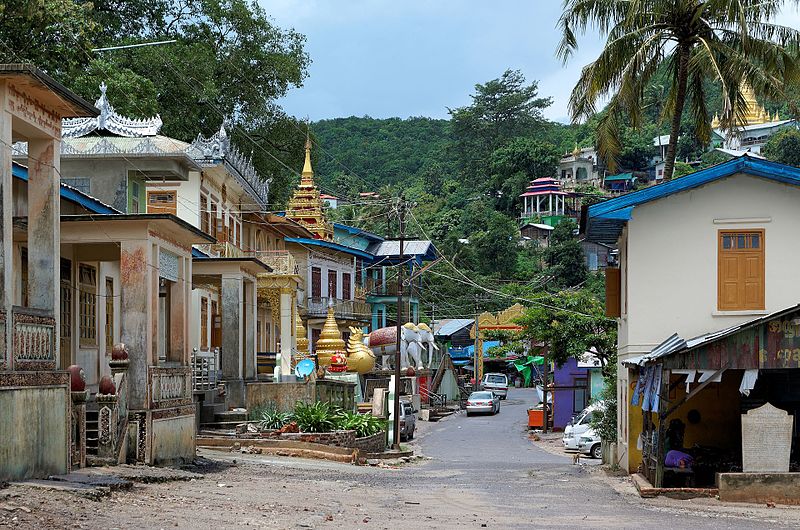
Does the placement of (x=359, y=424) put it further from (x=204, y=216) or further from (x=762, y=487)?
(x=762, y=487)

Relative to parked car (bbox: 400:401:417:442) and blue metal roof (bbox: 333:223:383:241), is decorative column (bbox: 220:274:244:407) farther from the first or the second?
blue metal roof (bbox: 333:223:383:241)

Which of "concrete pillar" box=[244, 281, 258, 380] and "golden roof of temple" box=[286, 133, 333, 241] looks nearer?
"concrete pillar" box=[244, 281, 258, 380]

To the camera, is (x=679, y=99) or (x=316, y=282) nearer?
(x=679, y=99)

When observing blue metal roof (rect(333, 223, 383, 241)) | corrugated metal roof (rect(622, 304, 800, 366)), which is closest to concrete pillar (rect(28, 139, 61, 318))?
corrugated metal roof (rect(622, 304, 800, 366))

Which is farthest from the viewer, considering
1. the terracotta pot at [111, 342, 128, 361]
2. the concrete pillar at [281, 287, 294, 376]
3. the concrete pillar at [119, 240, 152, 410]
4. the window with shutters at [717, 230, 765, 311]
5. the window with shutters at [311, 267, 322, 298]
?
the window with shutters at [311, 267, 322, 298]

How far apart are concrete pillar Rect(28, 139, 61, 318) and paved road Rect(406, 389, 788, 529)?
727 cm

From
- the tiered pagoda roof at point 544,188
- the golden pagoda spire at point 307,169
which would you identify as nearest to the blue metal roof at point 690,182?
the golden pagoda spire at point 307,169

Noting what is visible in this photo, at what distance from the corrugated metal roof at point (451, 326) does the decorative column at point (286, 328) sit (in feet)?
145

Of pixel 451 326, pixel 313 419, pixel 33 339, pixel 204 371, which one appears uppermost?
pixel 33 339

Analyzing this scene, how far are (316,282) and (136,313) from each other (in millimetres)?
42657

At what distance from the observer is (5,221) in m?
15.1

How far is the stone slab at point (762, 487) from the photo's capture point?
19484 millimetres

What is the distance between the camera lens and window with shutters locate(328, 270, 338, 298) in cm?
6525

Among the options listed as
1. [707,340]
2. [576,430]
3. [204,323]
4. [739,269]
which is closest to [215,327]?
[204,323]
